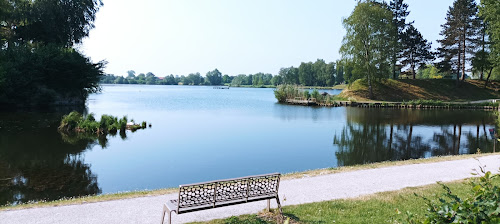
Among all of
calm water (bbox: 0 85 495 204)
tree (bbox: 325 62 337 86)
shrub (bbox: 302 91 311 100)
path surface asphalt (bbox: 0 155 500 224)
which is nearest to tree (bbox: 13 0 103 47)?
calm water (bbox: 0 85 495 204)

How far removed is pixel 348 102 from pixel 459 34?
2088 centimetres

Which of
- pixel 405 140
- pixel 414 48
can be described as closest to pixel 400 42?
pixel 414 48

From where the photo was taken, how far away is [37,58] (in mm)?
41469

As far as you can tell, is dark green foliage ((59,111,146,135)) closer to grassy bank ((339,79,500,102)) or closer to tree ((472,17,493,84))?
grassy bank ((339,79,500,102))

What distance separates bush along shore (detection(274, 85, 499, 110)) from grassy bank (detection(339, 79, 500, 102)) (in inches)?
124

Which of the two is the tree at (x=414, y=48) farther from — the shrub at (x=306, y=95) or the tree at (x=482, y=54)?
the shrub at (x=306, y=95)

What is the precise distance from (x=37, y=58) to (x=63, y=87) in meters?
5.04

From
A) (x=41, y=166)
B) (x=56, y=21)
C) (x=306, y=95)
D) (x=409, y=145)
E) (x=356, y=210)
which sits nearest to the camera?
(x=356, y=210)

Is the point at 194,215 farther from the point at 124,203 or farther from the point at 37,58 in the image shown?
the point at 37,58

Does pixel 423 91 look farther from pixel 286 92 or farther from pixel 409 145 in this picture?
pixel 409 145

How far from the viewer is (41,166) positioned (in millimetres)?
15047

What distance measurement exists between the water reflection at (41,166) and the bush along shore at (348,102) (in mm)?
36649

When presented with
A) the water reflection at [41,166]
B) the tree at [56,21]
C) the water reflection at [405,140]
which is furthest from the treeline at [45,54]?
the water reflection at [405,140]

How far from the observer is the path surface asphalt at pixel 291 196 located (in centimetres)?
752
